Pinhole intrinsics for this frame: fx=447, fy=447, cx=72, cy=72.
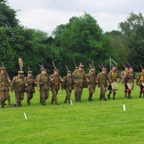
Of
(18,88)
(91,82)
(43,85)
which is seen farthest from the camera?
(91,82)

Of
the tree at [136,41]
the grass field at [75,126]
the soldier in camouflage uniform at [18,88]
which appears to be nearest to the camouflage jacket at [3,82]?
the soldier in camouflage uniform at [18,88]

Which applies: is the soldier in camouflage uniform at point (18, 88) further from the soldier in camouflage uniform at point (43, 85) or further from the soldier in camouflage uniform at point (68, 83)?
the soldier in camouflage uniform at point (68, 83)

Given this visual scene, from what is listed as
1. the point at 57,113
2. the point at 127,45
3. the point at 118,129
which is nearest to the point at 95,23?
the point at 127,45

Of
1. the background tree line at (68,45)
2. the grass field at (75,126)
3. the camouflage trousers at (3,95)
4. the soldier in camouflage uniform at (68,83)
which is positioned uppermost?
the background tree line at (68,45)

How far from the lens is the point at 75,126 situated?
1563cm

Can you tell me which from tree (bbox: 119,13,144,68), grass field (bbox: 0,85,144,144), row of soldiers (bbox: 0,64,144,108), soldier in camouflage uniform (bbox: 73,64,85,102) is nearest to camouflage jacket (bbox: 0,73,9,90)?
row of soldiers (bbox: 0,64,144,108)

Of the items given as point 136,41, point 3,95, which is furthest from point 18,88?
point 136,41

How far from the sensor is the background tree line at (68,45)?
59.8 meters

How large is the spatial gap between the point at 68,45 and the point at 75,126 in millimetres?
Result: 66090

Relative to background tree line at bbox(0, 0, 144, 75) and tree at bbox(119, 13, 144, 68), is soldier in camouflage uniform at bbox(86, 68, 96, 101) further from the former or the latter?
tree at bbox(119, 13, 144, 68)

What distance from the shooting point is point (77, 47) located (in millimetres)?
80500

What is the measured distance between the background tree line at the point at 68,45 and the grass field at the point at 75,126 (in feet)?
119

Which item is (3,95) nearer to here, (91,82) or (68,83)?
(68,83)

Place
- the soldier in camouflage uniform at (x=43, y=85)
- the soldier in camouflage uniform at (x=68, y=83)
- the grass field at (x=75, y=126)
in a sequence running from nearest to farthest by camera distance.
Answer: the grass field at (x=75, y=126), the soldier in camouflage uniform at (x=43, y=85), the soldier in camouflage uniform at (x=68, y=83)
